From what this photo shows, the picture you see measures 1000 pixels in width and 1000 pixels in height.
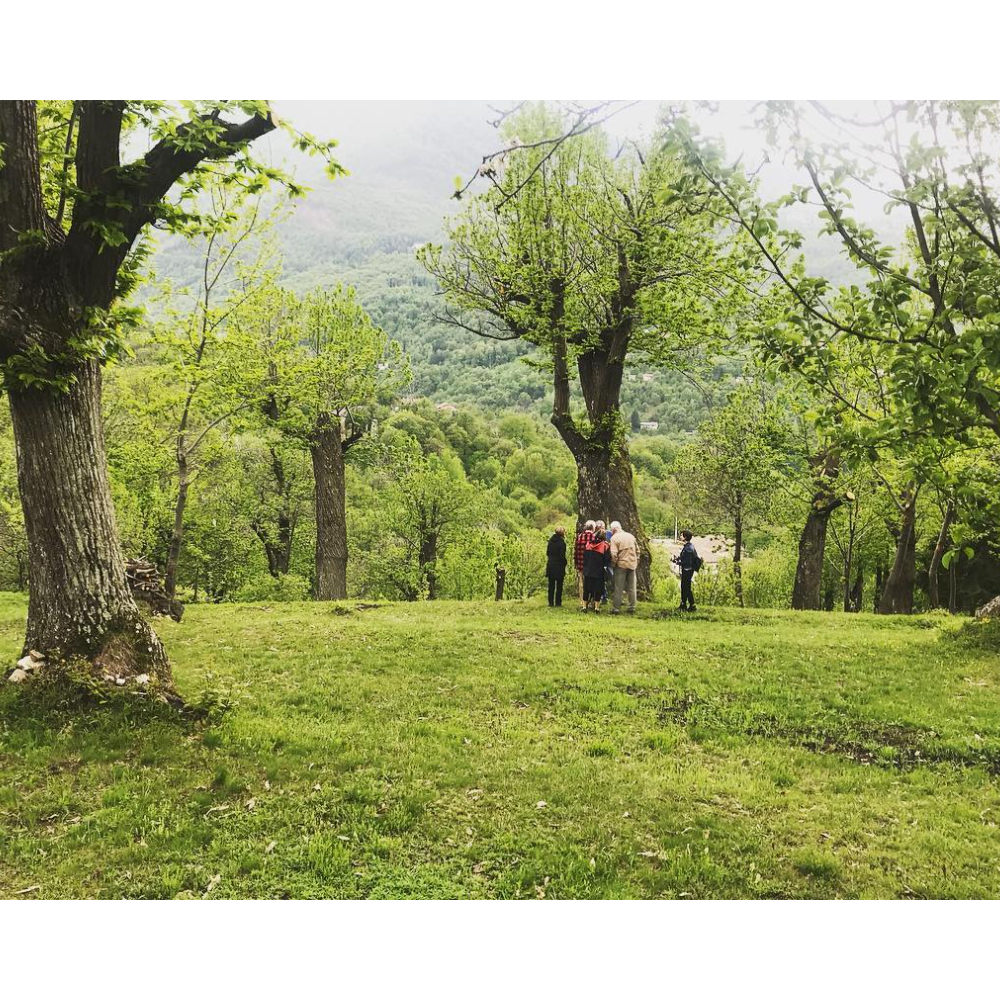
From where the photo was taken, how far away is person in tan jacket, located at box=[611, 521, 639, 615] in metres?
18.4

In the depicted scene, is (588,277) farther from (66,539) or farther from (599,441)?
(66,539)

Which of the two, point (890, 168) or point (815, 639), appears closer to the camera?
point (890, 168)

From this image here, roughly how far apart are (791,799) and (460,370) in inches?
4533

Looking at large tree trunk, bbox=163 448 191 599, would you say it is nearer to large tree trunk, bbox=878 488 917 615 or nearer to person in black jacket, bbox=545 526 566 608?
person in black jacket, bbox=545 526 566 608

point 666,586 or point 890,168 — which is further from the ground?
point 890,168

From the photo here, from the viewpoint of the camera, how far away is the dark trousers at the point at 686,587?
60.7 feet

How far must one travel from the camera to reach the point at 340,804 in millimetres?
7277

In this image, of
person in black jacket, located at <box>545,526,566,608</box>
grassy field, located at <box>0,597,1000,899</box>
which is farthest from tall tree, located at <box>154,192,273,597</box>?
person in black jacket, located at <box>545,526,566,608</box>

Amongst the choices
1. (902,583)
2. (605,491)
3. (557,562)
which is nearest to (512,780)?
(557,562)

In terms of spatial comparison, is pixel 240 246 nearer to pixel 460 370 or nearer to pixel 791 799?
pixel 791 799

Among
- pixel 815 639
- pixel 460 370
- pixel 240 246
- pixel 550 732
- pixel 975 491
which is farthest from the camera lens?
pixel 460 370

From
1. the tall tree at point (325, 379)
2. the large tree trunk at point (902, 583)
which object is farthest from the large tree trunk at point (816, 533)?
the tall tree at point (325, 379)

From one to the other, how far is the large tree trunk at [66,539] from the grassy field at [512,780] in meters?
0.87
